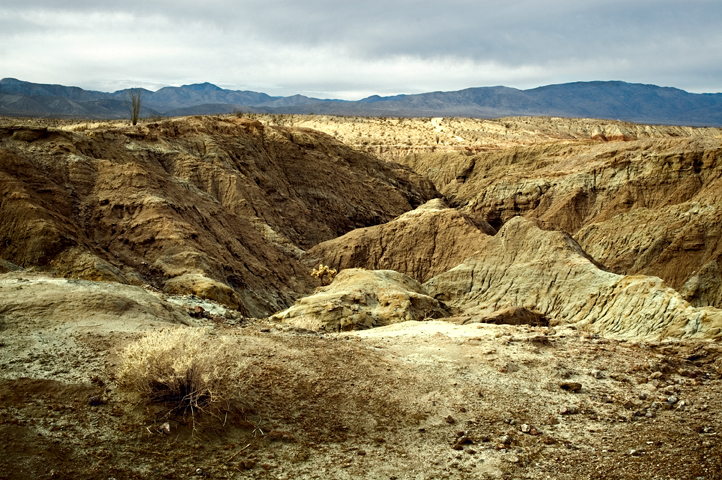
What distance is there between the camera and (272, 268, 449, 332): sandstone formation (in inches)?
700

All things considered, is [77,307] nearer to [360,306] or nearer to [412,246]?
[360,306]

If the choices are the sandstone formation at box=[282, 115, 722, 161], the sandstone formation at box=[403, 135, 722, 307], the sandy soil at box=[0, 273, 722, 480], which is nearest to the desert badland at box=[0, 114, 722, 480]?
the sandy soil at box=[0, 273, 722, 480]

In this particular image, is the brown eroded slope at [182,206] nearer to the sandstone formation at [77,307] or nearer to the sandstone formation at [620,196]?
the sandstone formation at [77,307]

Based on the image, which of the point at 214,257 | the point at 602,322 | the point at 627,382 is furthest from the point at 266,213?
the point at 627,382

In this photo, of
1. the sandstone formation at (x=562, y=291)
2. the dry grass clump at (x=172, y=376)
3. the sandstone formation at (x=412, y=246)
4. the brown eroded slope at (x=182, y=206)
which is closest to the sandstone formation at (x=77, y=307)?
the dry grass clump at (x=172, y=376)

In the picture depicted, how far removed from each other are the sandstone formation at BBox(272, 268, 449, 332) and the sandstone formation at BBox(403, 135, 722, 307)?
1008cm

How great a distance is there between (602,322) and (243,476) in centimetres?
1406

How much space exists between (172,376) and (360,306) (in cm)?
1100

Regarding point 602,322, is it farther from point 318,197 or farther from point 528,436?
point 318,197

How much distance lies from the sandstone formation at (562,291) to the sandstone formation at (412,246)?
4243 mm

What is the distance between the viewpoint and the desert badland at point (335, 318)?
26.5 feet

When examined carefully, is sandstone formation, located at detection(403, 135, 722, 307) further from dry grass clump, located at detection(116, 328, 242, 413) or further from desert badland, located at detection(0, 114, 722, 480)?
dry grass clump, located at detection(116, 328, 242, 413)

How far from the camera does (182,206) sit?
26812 millimetres

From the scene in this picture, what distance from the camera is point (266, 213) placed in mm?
36312
